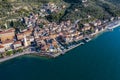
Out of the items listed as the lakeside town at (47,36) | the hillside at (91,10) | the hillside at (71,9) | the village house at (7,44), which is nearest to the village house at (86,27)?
the lakeside town at (47,36)

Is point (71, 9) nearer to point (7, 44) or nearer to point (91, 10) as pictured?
point (91, 10)

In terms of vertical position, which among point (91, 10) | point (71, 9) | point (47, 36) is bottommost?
point (47, 36)

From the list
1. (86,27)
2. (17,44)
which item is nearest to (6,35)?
(17,44)

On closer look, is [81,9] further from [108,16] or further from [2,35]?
[2,35]

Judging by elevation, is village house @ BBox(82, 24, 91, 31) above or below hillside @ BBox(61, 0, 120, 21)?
below

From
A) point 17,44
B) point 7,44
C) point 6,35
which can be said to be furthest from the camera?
point 6,35

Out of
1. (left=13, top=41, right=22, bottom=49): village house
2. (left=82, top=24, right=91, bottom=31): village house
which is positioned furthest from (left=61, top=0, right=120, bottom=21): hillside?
(left=13, top=41, right=22, bottom=49): village house

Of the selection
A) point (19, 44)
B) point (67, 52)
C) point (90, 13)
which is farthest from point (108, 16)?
A: point (19, 44)

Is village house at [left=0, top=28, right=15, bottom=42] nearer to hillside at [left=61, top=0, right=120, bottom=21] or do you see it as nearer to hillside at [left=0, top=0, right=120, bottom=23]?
hillside at [left=0, top=0, right=120, bottom=23]
